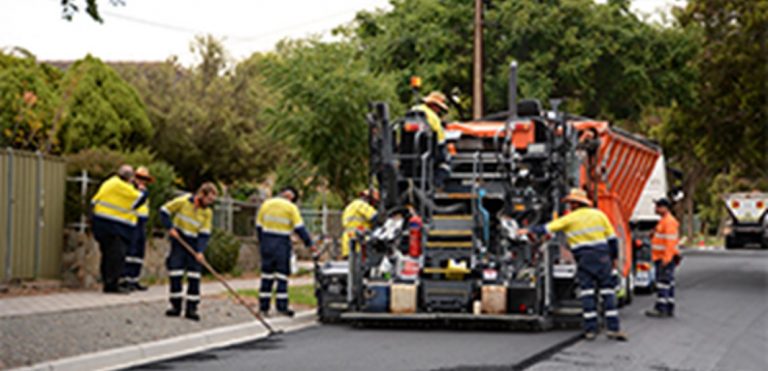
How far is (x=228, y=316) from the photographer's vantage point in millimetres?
14281

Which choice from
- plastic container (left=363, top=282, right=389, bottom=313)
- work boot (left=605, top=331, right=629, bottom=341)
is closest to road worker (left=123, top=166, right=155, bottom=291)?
plastic container (left=363, top=282, right=389, bottom=313)

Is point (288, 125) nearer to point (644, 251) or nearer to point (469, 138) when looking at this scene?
point (644, 251)

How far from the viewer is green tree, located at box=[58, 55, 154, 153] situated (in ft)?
76.7

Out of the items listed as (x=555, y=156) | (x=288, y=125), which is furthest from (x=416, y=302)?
(x=288, y=125)

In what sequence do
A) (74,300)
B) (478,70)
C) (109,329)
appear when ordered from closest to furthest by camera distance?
(109,329) → (74,300) → (478,70)

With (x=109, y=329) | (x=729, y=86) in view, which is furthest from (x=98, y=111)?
(x=729, y=86)

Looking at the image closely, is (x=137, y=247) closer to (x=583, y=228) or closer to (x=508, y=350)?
(x=583, y=228)

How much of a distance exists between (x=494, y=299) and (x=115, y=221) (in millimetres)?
5726

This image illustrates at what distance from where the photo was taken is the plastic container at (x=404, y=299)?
13938 mm

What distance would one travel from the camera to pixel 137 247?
55.5 ft

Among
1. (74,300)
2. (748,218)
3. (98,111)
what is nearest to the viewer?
(74,300)

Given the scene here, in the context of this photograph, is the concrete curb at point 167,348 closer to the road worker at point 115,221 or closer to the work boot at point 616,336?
the road worker at point 115,221

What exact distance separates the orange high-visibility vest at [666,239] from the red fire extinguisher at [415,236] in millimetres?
4248

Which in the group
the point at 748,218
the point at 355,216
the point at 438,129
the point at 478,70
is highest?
the point at 478,70
